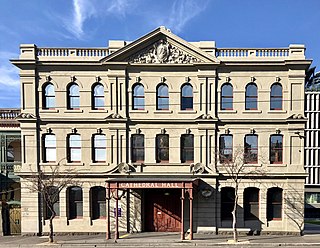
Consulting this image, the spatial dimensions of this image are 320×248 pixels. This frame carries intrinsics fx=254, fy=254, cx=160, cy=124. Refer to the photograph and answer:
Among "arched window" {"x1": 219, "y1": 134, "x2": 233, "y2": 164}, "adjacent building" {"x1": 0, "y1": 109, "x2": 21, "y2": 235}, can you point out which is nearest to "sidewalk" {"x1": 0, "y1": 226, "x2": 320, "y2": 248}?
"adjacent building" {"x1": 0, "y1": 109, "x2": 21, "y2": 235}

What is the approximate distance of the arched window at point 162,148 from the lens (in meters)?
18.8

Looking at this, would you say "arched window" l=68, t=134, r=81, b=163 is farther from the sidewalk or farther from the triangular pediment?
the triangular pediment

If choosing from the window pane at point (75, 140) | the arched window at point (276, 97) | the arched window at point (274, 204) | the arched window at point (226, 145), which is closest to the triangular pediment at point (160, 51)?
the arched window at point (276, 97)

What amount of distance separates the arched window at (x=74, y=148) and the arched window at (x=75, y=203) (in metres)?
2.22

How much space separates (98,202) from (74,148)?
14.5 ft

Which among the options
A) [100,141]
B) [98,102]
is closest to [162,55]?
[98,102]

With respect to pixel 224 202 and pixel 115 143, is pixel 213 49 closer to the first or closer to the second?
pixel 115 143

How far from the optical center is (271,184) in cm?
1814

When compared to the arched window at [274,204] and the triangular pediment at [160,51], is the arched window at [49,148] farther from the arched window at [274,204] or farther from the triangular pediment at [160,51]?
the arched window at [274,204]

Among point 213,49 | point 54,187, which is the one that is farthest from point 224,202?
point 54,187

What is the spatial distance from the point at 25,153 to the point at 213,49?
15.8 meters

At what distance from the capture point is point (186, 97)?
61.9 feet

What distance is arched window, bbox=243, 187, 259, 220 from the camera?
60.4 ft

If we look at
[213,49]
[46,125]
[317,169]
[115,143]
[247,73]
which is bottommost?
[317,169]
